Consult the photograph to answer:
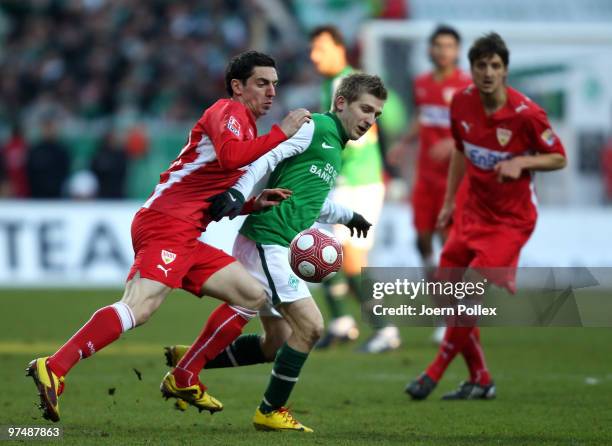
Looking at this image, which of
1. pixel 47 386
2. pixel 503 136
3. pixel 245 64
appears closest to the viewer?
pixel 47 386

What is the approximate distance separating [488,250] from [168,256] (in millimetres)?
2318

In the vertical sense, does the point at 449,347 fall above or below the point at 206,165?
below

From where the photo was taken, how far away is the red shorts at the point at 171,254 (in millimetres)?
6340

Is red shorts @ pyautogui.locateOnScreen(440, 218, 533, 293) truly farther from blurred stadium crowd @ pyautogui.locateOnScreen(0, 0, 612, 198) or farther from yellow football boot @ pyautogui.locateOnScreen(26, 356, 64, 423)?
blurred stadium crowd @ pyautogui.locateOnScreen(0, 0, 612, 198)

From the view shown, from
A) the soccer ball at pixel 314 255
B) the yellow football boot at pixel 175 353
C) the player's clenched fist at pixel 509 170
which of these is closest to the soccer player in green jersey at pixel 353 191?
the player's clenched fist at pixel 509 170

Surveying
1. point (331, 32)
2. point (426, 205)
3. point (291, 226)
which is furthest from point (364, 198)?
point (291, 226)

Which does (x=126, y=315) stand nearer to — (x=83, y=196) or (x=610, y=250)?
(x=610, y=250)

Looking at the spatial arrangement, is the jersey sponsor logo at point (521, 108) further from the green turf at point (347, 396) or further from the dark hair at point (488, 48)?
the green turf at point (347, 396)

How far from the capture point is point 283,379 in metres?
6.51

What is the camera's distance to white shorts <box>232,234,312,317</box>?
6.58 metres

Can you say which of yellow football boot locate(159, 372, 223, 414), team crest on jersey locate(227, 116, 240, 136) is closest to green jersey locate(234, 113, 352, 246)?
team crest on jersey locate(227, 116, 240, 136)

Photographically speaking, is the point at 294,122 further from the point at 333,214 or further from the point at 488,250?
the point at 488,250

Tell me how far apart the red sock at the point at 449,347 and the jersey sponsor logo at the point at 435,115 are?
344 centimetres

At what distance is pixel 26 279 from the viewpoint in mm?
17109
